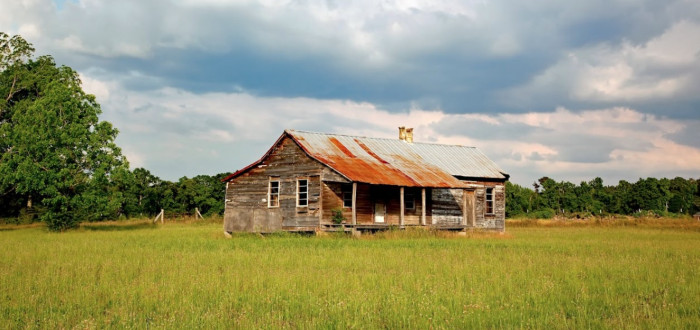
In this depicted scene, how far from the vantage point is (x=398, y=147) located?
38781 mm

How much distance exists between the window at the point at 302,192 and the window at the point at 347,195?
198 centimetres

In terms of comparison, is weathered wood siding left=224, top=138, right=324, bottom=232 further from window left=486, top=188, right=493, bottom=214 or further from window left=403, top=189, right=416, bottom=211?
window left=486, top=188, right=493, bottom=214

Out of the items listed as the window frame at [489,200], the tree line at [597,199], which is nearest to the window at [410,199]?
the window frame at [489,200]

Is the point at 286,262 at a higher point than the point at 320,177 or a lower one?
lower

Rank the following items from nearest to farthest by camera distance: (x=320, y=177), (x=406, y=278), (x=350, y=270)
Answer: (x=406, y=278)
(x=350, y=270)
(x=320, y=177)

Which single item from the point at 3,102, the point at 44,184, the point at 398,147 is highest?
the point at 3,102

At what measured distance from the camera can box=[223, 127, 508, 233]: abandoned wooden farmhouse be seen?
96.7ft

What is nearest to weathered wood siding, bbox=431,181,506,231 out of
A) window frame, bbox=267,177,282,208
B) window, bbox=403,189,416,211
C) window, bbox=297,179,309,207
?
window, bbox=403,189,416,211

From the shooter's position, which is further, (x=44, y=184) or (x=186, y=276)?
(x=44, y=184)

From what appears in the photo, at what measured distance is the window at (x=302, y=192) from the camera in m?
30.7

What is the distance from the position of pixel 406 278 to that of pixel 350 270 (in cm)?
207

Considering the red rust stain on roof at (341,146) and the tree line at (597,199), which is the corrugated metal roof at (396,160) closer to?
the red rust stain on roof at (341,146)

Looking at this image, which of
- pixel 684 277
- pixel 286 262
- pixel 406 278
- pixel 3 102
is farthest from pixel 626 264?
pixel 3 102

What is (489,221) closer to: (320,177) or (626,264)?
(320,177)
